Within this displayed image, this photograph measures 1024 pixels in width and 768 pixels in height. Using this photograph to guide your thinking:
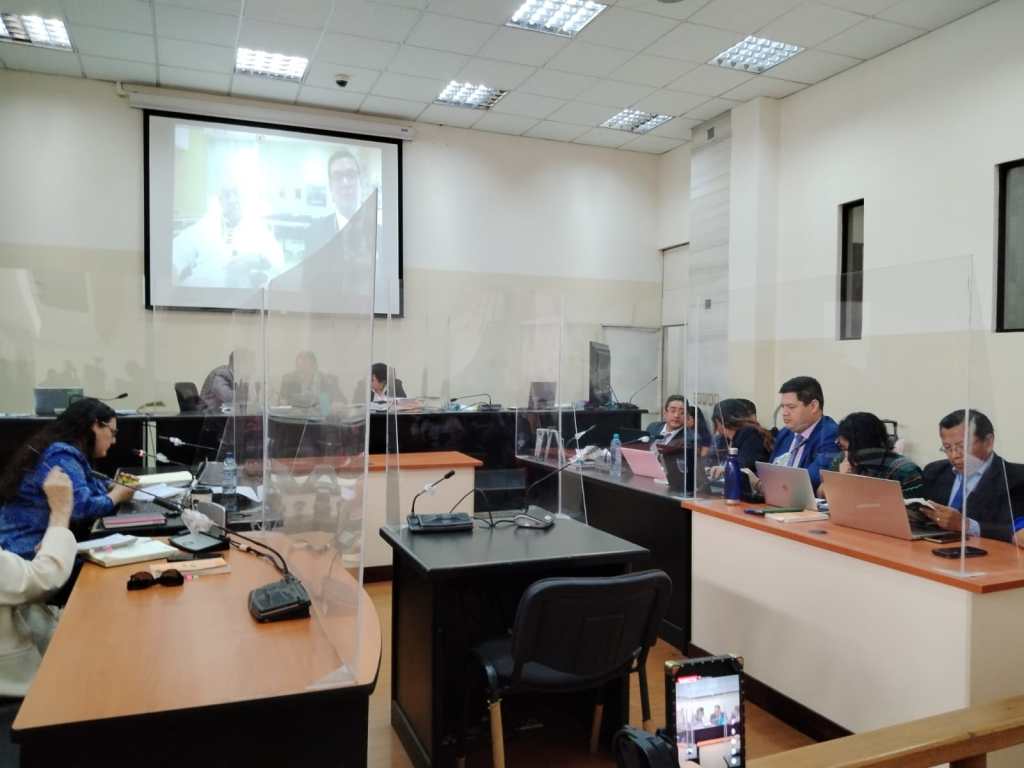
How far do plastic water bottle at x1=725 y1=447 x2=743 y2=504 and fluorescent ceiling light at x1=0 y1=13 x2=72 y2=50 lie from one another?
5543mm

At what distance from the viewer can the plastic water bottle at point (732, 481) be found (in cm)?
324

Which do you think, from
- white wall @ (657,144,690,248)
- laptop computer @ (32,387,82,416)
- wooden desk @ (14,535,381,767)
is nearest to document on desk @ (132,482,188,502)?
wooden desk @ (14,535,381,767)

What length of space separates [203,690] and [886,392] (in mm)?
2821

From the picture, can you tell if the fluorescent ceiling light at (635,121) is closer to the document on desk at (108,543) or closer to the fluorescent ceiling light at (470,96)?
the fluorescent ceiling light at (470,96)

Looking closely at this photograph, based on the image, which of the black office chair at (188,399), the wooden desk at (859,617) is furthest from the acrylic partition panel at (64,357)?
the wooden desk at (859,617)

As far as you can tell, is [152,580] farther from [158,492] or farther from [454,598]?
[158,492]

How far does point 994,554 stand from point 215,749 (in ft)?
7.78

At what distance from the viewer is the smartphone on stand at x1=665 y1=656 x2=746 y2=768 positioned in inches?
36.9

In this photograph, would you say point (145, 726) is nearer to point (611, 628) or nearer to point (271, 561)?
point (271, 561)

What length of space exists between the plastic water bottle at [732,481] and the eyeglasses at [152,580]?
90.4 inches

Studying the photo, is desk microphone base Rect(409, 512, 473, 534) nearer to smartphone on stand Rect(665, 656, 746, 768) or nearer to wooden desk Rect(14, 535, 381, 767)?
wooden desk Rect(14, 535, 381, 767)

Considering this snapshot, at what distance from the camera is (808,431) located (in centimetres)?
331

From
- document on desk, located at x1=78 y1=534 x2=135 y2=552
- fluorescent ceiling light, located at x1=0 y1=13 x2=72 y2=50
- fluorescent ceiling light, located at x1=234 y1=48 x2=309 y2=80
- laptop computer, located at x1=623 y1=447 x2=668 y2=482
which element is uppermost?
fluorescent ceiling light, located at x1=234 y1=48 x2=309 y2=80

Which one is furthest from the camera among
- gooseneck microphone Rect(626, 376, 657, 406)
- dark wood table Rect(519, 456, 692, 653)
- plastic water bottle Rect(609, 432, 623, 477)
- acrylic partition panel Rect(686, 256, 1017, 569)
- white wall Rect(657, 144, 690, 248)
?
white wall Rect(657, 144, 690, 248)
